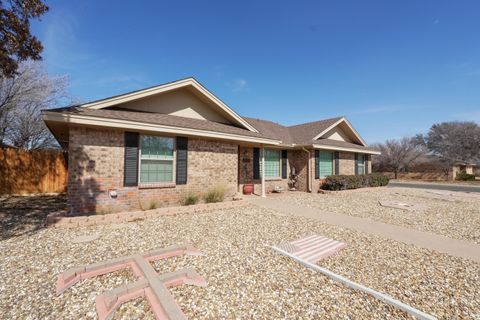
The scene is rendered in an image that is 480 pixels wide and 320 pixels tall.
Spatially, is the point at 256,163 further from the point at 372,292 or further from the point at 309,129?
the point at 372,292

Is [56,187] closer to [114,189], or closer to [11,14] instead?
[114,189]

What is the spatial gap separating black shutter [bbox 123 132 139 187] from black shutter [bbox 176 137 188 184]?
155 cm

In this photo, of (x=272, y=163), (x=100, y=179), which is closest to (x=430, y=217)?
(x=272, y=163)

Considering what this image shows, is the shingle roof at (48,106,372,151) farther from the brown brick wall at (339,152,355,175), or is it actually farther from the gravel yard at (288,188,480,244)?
the gravel yard at (288,188,480,244)

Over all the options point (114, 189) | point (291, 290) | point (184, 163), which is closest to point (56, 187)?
point (114, 189)

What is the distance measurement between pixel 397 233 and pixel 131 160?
8.49 meters

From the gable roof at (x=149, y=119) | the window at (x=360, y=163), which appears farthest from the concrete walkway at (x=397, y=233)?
the window at (x=360, y=163)

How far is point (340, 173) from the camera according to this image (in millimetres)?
16266

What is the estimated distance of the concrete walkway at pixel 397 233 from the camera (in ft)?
16.3

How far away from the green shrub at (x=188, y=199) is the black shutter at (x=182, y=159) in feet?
1.70

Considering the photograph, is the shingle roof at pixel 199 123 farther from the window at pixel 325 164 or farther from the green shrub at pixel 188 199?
the green shrub at pixel 188 199

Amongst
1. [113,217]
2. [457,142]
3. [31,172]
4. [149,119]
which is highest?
[457,142]

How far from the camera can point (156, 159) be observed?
830 cm

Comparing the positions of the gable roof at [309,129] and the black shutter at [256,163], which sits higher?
the gable roof at [309,129]
